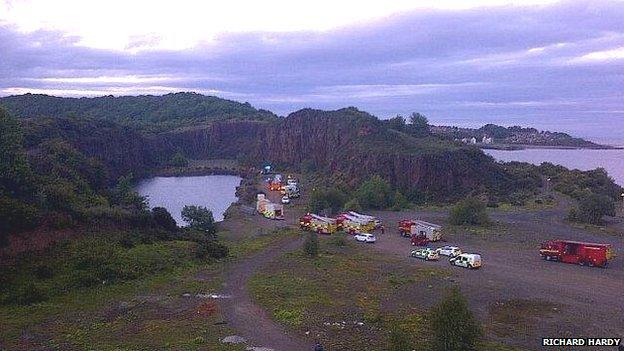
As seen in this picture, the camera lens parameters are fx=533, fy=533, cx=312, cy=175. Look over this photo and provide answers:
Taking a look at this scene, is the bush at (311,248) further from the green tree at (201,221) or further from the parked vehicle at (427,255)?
the green tree at (201,221)

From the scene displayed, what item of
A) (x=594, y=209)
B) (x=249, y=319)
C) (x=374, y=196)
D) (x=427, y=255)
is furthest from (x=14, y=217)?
(x=594, y=209)

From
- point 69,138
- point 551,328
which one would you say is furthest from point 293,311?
point 69,138

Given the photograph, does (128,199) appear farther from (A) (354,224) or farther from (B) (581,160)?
(B) (581,160)

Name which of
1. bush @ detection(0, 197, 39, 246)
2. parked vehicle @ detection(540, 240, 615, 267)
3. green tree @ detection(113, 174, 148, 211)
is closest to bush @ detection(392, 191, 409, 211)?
parked vehicle @ detection(540, 240, 615, 267)

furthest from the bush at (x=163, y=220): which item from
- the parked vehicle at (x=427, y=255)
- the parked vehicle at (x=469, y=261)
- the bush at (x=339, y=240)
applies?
the parked vehicle at (x=469, y=261)

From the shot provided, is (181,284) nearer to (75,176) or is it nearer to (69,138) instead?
(75,176)
